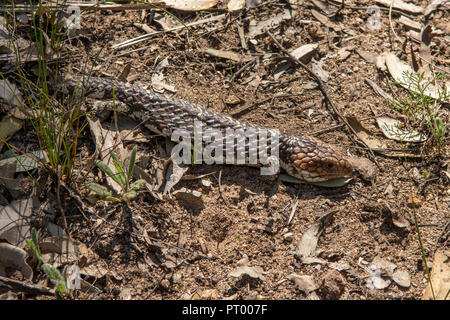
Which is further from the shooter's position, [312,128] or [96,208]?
[312,128]

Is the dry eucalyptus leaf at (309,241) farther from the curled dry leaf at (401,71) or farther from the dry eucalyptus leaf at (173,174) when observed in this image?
the curled dry leaf at (401,71)

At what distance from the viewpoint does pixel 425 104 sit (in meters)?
4.55

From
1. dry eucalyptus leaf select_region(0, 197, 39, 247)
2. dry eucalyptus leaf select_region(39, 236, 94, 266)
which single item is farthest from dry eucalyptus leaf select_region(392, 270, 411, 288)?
dry eucalyptus leaf select_region(0, 197, 39, 247)

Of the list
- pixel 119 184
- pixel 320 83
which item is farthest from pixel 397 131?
pixel 119 184

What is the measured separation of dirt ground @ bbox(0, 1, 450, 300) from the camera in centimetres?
352

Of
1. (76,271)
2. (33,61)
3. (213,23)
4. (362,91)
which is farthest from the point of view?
(213,23)

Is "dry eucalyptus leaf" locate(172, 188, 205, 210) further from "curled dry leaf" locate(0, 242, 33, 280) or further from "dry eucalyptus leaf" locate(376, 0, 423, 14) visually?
"dry eucalyptus leaf" locate(376, 0, 423, 14)

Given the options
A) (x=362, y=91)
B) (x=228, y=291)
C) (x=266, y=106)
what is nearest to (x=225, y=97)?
(x=266, y=106)

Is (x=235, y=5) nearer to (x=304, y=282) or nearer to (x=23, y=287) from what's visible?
(x=304, y=282)

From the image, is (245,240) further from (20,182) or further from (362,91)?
(362,91)

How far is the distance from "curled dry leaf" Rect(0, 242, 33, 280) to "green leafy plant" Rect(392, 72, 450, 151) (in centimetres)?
394

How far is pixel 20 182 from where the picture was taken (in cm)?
375

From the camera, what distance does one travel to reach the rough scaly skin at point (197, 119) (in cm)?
421

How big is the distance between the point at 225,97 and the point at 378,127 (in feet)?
5.65
